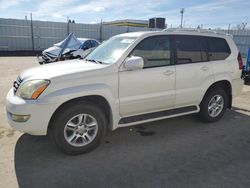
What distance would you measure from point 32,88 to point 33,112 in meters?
0.34

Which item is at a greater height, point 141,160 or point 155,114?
point 155,114

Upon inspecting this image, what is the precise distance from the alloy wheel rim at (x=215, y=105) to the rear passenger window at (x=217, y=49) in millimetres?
859

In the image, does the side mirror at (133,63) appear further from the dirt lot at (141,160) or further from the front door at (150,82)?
the dirt lot at (141,160)

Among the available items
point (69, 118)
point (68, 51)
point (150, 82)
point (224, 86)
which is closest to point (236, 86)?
point (224, 86)

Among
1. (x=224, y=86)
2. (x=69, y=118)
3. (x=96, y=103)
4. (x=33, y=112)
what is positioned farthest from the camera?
(x=224, y=86)

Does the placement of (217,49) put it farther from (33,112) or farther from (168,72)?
(33,112)

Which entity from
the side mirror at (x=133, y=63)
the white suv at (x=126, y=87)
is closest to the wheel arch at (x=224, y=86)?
the white suv at (x=126, y=87)

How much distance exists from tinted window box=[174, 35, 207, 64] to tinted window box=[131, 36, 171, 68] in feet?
0.79

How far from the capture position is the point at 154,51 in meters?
4.04

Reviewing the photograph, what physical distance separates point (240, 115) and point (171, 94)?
2.34m

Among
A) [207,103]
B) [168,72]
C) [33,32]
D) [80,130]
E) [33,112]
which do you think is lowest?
[80,130]

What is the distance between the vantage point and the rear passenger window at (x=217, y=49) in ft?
15.5

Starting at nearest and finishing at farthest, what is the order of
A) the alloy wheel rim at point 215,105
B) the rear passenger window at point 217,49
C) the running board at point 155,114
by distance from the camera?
the running board at point 155,114
the rear passenger window at point 217,49
the alloy wheel rim at point 215,105

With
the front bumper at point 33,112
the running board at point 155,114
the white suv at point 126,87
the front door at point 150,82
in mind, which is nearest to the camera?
the front bumper at point 33,112
